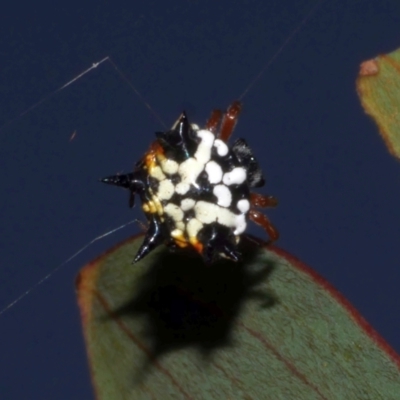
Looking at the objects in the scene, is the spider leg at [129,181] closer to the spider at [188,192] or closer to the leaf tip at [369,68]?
the spider at [188,192]

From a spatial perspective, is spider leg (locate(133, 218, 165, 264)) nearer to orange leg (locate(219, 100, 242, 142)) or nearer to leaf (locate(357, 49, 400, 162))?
orange leg (locate(219, 100, 242, 142))

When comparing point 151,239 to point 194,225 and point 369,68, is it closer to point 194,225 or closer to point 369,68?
point 194,225

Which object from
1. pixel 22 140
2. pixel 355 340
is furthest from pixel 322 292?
pixel 22 140

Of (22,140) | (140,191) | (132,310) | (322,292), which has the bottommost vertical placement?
(322,292)

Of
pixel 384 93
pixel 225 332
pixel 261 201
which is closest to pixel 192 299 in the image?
pixel 225 332

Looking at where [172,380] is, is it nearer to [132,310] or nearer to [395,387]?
[132,310]

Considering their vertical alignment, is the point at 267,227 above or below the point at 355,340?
above
